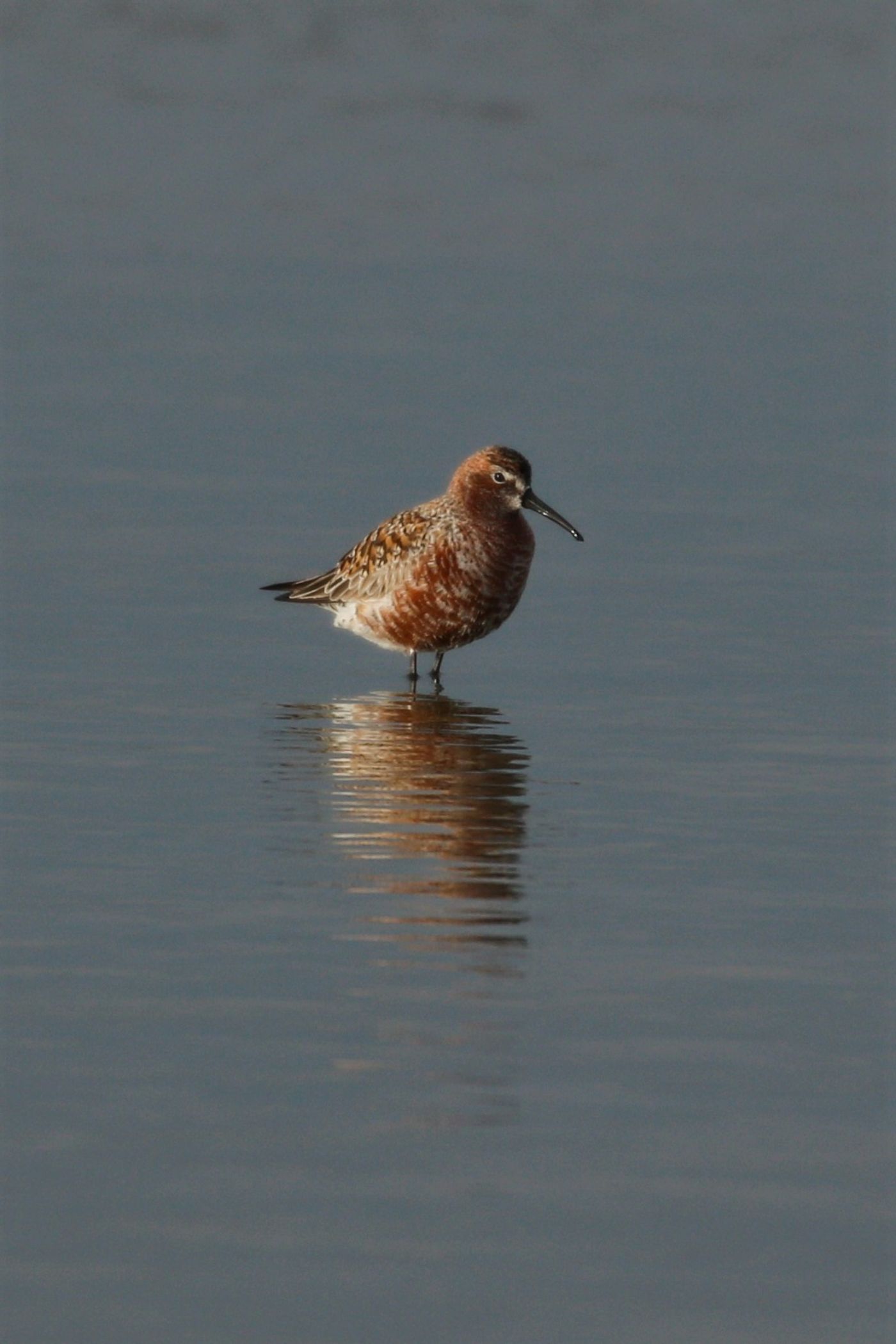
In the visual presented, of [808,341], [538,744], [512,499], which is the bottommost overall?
[538,744]

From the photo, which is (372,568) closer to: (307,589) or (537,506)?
(307,589)

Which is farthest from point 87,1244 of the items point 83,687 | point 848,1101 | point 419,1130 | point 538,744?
point 83,687

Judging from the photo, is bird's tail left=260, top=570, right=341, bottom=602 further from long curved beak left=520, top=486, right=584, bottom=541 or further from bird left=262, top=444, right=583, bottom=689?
long curved beak left=520, top=486, right=584, bottom=541

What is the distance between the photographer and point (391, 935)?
10.6m

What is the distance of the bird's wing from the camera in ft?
57.2

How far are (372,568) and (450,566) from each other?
73 centimetres

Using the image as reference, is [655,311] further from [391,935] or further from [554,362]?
[391,935]

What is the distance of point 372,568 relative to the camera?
17719 mm

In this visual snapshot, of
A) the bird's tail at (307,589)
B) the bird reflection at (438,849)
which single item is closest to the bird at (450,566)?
the bird's tail at (307,589)

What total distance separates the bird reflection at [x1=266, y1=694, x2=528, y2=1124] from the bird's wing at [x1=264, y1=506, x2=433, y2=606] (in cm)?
110

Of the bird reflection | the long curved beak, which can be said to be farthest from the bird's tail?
the bird reflection

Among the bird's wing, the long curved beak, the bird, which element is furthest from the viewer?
the long curved beak

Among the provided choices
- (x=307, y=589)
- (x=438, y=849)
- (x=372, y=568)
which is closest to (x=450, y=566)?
(x=372, y=568)

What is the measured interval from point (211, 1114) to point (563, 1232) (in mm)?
1285
